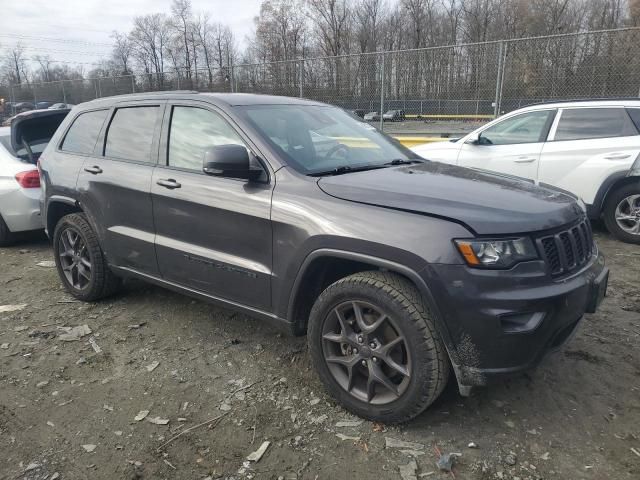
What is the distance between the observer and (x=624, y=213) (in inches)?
244

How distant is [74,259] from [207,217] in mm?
1956

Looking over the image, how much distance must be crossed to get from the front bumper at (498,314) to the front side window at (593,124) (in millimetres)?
4665

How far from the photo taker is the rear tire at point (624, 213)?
609cm

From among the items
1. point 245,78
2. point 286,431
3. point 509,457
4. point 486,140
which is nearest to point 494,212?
point 509,457

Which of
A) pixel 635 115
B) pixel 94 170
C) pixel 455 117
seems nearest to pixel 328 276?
pixel 94 170

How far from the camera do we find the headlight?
237 centimetres

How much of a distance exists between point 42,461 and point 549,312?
2592 millimetres

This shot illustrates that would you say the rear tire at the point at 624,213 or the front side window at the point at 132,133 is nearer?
the front side window at the point at 132,133

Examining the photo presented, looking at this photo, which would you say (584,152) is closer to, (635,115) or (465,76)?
(635,115)

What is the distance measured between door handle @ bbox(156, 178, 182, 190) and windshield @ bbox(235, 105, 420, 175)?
67 cm

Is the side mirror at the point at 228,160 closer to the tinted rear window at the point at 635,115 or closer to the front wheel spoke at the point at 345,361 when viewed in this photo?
the front wheel spoke at the point at 345,361

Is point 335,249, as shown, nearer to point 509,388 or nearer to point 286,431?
point 286,431

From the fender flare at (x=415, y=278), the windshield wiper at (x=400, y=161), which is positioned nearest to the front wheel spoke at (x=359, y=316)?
the fender flare at (x=415, y=278)

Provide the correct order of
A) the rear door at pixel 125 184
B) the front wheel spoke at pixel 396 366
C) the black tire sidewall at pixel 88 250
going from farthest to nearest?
the black tire sidewall at pixel 88 250 < the rear door at pixel 125 184 < the front wheel spoke at pixel 396 366
